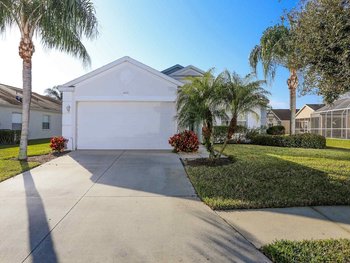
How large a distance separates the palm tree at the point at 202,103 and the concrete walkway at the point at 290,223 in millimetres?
5737

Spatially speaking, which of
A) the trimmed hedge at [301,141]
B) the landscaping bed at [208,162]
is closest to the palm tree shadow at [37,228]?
the landscaping bed at [208,162]

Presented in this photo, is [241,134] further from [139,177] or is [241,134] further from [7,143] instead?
[7,143]

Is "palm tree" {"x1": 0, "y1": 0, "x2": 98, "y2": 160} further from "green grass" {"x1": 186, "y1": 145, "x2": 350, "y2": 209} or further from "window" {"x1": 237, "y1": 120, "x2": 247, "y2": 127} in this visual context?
"window" {"x1": 237, "y1": 120, "x2": 247, "y2": 127}

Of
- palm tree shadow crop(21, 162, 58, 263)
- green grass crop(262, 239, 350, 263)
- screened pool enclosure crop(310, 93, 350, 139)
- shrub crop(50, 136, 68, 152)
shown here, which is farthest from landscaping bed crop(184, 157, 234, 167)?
screened pool enclosure crop(310, 93, 350, 139)

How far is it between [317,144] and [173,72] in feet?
35.5

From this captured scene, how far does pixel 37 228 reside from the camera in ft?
15.4

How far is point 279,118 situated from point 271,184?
47.9 meters

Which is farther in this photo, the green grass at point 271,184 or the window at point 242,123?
the window at point 242,123

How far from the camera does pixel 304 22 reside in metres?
5.66

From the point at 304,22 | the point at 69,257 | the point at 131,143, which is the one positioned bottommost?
the point at 69,257

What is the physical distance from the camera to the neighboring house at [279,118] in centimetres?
4756

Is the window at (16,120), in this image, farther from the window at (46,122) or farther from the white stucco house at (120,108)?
the white stucco house at (120,108)

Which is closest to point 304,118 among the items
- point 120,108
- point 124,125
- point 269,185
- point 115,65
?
point 124,125

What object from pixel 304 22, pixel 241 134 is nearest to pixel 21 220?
pixel 304 22
